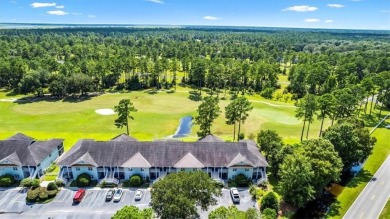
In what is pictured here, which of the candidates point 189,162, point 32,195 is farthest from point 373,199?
point 32,195

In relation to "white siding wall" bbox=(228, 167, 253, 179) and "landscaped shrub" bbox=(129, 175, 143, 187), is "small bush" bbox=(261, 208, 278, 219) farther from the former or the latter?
"landscaped shrub" bbox=(129, 175, 143, 187)

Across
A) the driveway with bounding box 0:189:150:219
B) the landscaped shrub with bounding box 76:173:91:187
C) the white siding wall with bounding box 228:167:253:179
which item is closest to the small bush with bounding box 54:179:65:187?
the driveway with bounding box 0:189:150:219

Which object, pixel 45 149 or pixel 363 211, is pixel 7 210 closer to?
pixel 45 149

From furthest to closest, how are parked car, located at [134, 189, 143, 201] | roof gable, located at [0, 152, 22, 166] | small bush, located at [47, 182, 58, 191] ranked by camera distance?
1. roof gable, located at [0, 152, 22, 166]
2. small bush, located at [47, 182, 58, 191]
3. parked car, located at [134, 189, 143, 201]

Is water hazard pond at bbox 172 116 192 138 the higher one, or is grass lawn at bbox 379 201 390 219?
grass lawn at bbox 379 201 390 219

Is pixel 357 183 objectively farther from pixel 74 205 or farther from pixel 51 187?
pixel 51 187
